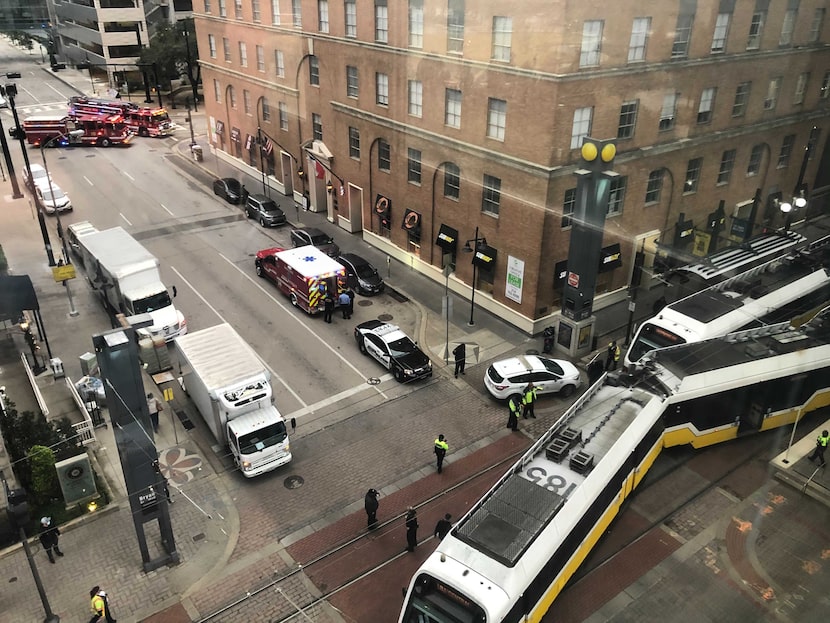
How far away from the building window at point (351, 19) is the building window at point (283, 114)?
21.3 feet

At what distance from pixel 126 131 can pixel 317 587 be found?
33.2 meters

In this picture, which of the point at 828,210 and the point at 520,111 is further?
the point at 828,210

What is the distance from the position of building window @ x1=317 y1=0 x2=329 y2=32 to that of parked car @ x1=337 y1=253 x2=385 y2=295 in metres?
9.34

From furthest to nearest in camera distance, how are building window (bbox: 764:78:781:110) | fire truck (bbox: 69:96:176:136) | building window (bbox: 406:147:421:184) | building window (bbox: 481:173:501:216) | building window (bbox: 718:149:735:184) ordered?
1. fire truck (bbox: 69:96:176:136)
2. building window (bbox: 406:147:421:184)
3. building window (bbox: 718:149:735:184)
4. building window (bbox: 481:173:501:216)
5. building window (bbox: 764:78:781:110)

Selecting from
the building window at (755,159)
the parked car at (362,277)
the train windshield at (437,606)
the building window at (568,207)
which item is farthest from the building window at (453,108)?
the train windshield at (437,606)

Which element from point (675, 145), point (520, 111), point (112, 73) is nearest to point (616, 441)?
point (520, 111)

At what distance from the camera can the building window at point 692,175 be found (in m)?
21.5

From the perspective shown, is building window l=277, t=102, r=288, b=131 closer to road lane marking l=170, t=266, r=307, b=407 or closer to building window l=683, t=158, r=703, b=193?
road lane marking l=170, t=266, r=307, b=407

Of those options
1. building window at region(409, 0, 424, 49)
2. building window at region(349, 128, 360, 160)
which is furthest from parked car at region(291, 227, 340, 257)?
building window at region(409, 0, 424, 49)

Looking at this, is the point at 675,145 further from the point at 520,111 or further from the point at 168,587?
the point at 168,587

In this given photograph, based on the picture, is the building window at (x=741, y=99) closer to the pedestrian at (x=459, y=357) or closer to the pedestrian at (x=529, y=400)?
the pedestrian at (x=529, y=400)

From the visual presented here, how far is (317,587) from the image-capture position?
40.7 feet

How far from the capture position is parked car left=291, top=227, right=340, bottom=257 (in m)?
26.0

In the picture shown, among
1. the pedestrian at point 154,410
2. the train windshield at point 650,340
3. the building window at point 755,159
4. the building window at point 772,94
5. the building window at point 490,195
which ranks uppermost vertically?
the building window at point 772,94
